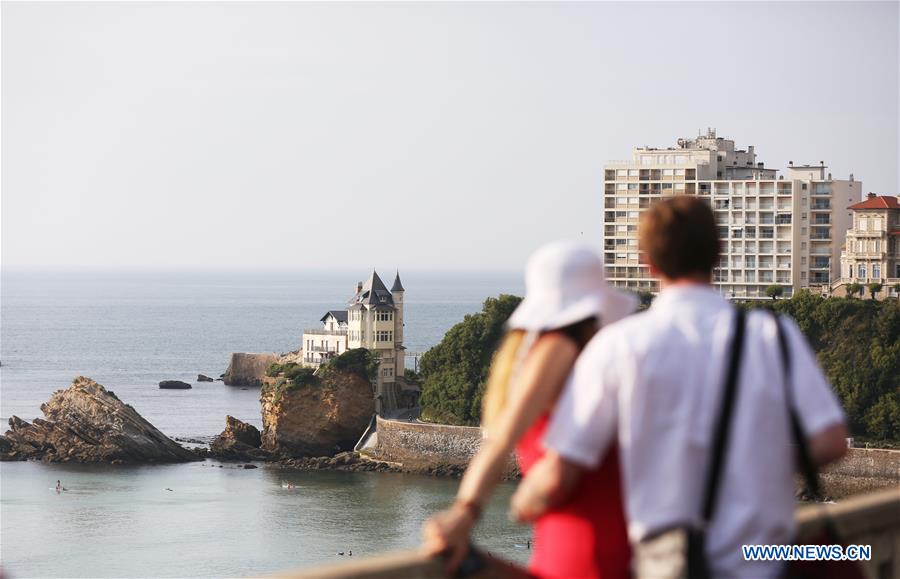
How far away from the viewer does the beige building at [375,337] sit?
58.2 metres

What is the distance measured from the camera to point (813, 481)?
354 cm

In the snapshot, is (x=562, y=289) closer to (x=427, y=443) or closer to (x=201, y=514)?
(x=201, y=514)

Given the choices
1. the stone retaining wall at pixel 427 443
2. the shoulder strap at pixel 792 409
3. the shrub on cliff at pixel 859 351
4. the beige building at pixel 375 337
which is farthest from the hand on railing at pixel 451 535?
the beige building at pixel 375 337

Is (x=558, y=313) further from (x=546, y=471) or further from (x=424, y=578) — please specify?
(x=424, y=578)

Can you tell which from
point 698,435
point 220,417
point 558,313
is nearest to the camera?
point 698,435

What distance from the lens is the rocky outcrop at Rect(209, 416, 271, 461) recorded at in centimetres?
5384

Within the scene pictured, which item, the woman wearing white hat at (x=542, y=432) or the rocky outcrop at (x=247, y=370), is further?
the rocky outcrop at (x=247, y=370)

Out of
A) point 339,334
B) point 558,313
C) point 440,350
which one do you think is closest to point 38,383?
point 339,334

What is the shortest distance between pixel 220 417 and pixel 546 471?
66.5 m

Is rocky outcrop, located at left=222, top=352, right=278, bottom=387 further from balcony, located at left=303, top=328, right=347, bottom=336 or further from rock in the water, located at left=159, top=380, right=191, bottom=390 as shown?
balcony, located at left=303, top=328, right=347, bottom=336

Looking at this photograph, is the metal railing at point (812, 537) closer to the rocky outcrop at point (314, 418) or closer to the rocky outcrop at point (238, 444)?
Result: the rocky outcrop at point (314, 418)

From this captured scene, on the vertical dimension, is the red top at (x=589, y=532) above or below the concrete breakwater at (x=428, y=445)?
above

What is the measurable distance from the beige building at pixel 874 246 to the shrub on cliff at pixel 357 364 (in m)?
16.2

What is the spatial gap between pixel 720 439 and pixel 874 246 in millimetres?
54447
